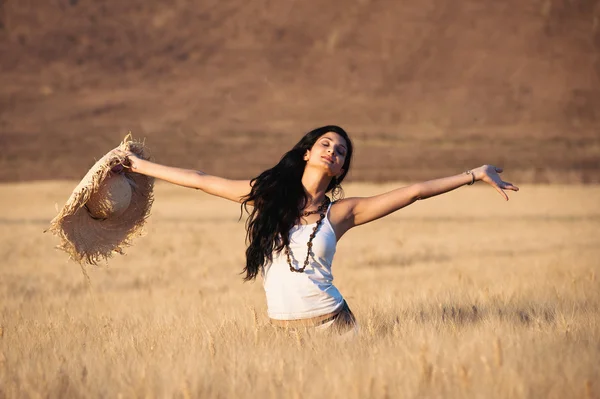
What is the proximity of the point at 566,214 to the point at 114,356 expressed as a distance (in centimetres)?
1806

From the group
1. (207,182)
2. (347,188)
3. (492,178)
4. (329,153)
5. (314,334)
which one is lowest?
(314,334)

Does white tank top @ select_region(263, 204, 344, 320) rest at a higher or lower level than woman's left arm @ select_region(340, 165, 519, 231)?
lower

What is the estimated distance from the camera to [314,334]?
4.95 m

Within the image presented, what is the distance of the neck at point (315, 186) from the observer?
217 inches

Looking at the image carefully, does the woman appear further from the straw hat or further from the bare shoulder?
the straw hat

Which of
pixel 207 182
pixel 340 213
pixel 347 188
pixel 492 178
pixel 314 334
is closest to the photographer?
pixel 314 334

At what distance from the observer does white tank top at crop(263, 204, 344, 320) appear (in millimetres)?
5281

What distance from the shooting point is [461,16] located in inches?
2496

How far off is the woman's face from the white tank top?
0.25 m

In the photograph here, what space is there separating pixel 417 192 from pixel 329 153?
552 millimetres

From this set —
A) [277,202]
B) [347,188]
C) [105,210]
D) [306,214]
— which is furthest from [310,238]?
[347,188]

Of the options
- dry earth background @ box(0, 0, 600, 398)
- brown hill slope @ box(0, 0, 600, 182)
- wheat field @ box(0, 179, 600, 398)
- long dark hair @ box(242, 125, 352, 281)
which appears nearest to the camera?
wheat field @ box(0, 179, 600, 398)

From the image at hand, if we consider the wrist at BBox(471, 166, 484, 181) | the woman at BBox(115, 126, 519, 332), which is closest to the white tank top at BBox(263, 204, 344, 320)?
the woman at BBox(115, 126, 519, 332)

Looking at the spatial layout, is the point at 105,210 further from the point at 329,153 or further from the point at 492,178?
the point at 492,178
